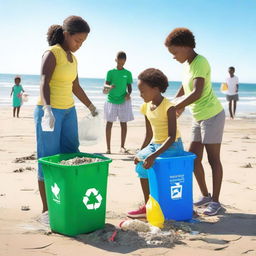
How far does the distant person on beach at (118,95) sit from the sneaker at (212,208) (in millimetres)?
3574

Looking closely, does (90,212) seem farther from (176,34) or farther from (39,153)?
(176,34)

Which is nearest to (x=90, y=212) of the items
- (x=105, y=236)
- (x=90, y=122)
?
(x=105, y=236)

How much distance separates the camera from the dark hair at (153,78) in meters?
3.87

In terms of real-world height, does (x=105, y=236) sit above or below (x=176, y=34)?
below

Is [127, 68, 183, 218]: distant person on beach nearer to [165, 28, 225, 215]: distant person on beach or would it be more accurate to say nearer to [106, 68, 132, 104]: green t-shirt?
[165, 28, 225, 215]: distant person on beach

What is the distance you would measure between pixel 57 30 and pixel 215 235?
2.20 metres

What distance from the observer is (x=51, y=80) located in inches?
154

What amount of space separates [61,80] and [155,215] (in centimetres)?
140

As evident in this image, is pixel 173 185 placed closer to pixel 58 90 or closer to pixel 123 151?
pixel 58 90

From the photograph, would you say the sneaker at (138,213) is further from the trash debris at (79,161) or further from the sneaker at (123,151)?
the sneaker at (123,151)

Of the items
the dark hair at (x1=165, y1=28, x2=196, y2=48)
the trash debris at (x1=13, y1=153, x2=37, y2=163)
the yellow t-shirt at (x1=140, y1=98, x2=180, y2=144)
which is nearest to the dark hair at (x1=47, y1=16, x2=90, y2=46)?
the dark hair at (x1=165, y1=28, x2=196, y2=48)

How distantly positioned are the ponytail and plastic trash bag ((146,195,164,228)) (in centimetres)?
162

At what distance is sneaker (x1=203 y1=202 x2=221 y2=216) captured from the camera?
14.1 ft

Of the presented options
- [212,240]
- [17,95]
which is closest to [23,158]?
[212,240]
